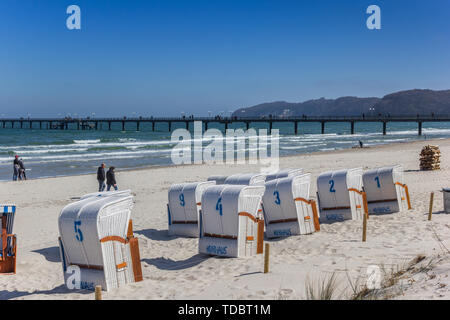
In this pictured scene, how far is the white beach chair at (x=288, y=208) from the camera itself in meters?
10.9

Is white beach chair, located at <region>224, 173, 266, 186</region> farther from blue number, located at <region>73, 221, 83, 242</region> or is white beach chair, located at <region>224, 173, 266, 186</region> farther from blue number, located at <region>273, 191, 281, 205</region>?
blue number, located at <region>73, 221, 83, 242</region>

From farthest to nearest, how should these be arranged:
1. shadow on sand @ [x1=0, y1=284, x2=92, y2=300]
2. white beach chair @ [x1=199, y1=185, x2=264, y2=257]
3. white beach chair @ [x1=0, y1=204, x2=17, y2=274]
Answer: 1. white beach chair @ [x1=199, y1=185, x2=264, y2=257]
2. white beach chair @ [x1=0, y1=204, x2=17, y2=274]
3. shadow on sand @ [x1=0, y1=284, x2=92, y2=300]

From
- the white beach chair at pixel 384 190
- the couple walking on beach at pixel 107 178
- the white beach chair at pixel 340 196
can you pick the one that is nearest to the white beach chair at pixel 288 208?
the white beach chair at pixel 340 196

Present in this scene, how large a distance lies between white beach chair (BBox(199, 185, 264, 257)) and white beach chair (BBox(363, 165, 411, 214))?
4.89 m

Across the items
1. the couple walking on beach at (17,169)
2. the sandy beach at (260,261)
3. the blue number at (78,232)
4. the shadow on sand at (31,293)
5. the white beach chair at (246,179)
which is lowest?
the shadow on sand at (31,293)

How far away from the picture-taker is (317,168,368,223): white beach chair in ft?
40.2

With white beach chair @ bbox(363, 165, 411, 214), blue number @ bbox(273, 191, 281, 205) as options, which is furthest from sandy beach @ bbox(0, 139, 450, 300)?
blue number @ bbox(273, 191, 281, 205)

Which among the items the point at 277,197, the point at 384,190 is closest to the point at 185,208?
the point at 277,197

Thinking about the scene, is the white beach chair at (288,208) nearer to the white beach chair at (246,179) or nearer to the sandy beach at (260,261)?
the sandy beach at (260,261)

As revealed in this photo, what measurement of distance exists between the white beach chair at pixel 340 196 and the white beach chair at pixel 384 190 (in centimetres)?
74

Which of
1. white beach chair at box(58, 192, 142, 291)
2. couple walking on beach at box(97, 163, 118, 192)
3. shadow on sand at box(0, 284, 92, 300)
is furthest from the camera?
couple walking on beach at box(97, 163, 118, 192)

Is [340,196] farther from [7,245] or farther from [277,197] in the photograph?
[7,245]

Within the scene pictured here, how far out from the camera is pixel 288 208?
36.1 ft
